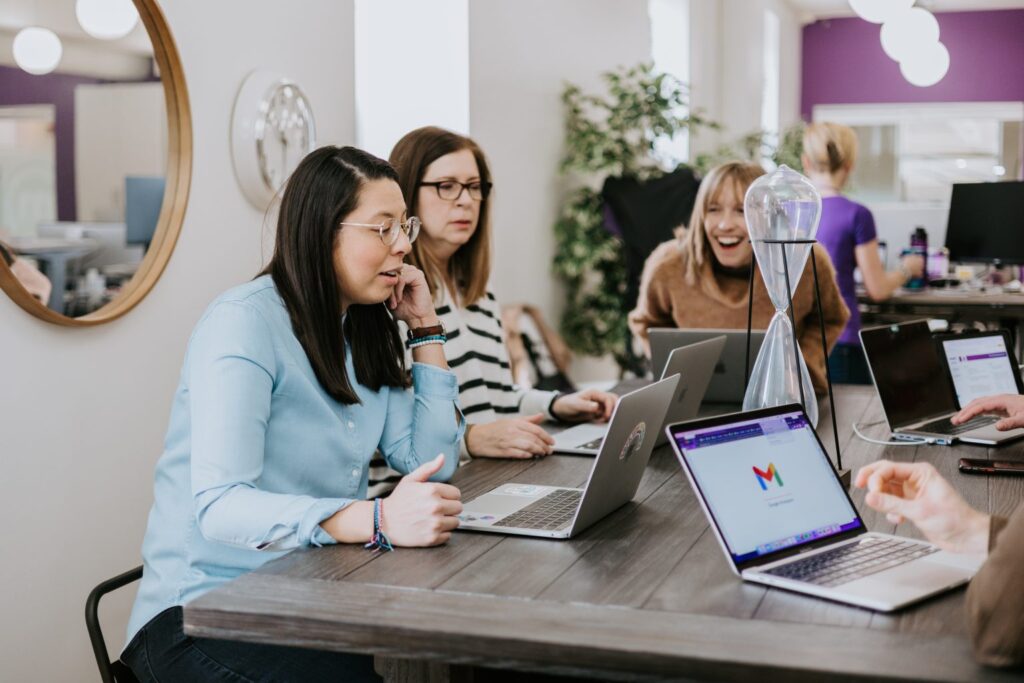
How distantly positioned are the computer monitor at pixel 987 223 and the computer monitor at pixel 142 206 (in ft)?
13.8

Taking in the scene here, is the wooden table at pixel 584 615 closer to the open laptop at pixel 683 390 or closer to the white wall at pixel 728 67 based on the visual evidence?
the open laptop at pixel 683 390

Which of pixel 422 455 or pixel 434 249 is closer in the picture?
pixel 422 455

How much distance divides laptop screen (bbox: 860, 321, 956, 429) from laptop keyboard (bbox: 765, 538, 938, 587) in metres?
0.93

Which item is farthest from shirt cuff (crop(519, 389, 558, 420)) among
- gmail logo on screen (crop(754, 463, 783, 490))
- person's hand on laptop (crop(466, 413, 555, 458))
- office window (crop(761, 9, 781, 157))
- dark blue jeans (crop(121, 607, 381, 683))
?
office window (crop(761, 9, 781, 157))

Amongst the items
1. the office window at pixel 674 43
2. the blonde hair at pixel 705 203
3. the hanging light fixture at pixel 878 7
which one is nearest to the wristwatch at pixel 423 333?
the blonde hair at pixel 705 203

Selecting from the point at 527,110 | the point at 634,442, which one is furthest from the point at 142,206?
the point at 527,110

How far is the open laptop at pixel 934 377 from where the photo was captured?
2449mm

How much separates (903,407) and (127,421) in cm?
177

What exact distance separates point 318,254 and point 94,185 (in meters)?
0.97

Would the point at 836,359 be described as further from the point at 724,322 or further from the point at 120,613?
the point at 120,613

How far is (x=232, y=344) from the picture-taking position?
169 cm

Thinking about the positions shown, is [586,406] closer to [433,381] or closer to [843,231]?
[433,381]

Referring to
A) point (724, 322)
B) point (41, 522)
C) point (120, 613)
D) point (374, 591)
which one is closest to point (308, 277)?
point (374, 591)

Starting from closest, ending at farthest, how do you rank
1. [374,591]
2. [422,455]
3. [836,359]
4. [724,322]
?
[374,591] → [422,455] → [724,322] → [836,359]
